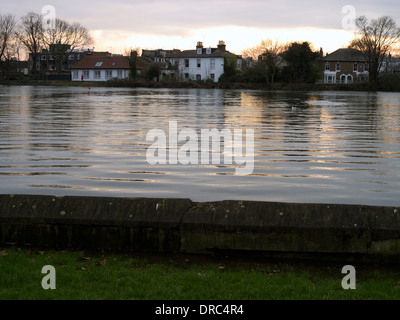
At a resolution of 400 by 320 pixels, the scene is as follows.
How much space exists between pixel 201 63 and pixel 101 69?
20509mm

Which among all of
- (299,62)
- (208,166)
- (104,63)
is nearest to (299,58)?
(299,62)

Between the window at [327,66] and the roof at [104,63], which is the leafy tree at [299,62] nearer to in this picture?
the window at [327,66]

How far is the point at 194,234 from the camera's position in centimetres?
618

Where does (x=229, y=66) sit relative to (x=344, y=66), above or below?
below

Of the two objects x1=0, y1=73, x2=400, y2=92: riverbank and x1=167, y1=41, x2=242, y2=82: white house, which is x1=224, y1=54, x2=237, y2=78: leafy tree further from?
x1=0, y1=73, x2=400, y2=92: riverbank

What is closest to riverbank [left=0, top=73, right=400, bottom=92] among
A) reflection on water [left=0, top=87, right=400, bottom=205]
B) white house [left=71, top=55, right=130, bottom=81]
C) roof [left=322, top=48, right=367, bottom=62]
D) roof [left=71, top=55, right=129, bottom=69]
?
white house [left=71, top=55, right=130, bottom=81]

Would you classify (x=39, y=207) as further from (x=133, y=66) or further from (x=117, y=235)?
(x=133, y=66)

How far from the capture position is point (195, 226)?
615 centimetres

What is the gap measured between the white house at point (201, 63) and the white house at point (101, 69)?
959 cm

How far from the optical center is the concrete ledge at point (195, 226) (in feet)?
19.7

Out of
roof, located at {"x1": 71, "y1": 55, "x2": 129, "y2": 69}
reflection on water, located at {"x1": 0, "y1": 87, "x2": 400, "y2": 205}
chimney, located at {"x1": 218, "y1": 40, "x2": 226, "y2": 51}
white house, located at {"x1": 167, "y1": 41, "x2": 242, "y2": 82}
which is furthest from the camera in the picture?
roof, located at {"x1": 71, "y1": 55, "x2": 129, "y2": 69}

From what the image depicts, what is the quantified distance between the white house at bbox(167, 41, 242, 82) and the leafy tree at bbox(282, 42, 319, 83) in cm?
1595

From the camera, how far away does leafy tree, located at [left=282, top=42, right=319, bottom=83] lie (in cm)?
8412

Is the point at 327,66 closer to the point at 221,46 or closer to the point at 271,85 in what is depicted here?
the point at 221,46
